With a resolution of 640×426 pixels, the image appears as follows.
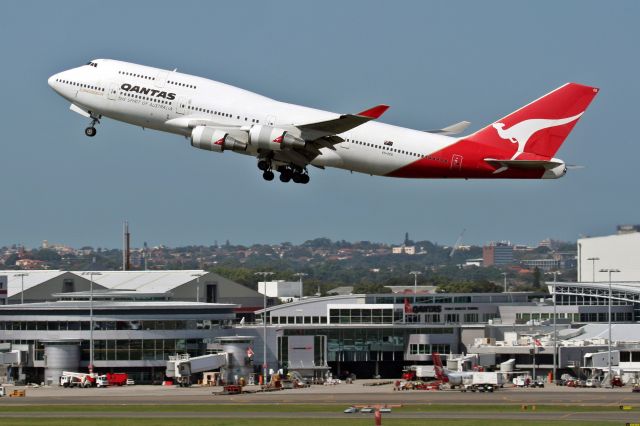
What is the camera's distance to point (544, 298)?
198 metres

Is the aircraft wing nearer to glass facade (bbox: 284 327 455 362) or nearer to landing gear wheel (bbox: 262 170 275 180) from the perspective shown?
landing gear wheel (bbox: 262 170 275 180)

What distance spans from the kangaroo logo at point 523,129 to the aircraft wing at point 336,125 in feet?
37.6

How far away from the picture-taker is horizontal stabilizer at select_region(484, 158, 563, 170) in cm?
9094

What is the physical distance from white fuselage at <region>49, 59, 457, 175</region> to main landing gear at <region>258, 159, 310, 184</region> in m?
1.77

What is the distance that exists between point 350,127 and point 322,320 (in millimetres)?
85082

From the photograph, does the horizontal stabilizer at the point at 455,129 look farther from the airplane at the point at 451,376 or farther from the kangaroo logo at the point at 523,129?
the airplane at the point at 451,376

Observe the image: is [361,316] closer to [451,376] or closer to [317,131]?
[451,376]

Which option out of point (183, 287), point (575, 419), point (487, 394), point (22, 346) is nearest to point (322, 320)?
point (183, 287)

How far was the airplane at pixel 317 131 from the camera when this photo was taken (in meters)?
92.7

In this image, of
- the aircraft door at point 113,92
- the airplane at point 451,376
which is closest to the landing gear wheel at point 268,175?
the aircraft door at point 113,92

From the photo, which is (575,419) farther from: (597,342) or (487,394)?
(597,342)

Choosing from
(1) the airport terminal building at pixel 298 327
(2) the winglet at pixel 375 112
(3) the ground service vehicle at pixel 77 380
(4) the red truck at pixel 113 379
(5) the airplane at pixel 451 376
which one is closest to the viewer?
(2) the winglet at pixel 375 112

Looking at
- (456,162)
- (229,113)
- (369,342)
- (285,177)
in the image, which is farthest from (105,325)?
(456,162)

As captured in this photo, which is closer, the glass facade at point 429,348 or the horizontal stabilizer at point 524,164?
the horizontal stabilizer at point 524,164
